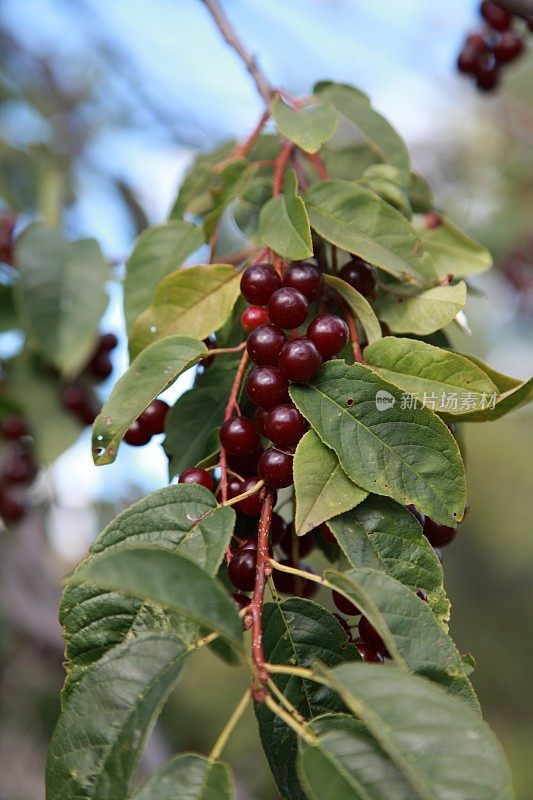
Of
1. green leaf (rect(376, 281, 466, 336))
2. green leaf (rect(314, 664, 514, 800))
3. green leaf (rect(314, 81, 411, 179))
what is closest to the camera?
green leaf (rect(314, 664, 514, 800))

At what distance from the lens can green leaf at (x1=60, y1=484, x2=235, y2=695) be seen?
604 millimetres

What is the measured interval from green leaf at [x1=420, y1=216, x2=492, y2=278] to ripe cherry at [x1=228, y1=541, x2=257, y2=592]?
0.48m

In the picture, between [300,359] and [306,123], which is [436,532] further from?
[306,123]

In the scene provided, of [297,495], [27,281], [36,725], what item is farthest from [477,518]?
[297,495]

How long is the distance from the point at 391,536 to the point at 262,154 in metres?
0.73

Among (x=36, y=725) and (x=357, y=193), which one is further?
Result: (x=36, y=725)

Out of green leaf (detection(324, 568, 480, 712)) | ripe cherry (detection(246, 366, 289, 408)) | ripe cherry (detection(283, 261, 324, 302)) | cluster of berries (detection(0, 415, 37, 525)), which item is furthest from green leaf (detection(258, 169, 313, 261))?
cluster of berries (detection(0, 415, 37, 525))

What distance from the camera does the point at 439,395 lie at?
692 mm

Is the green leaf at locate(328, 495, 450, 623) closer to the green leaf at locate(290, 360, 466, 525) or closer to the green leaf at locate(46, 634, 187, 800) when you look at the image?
the green leaf at locate(290, 360, 466, 525)

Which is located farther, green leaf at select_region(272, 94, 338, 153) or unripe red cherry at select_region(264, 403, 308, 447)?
green leaf at select_region(272, 94, 338, 153)

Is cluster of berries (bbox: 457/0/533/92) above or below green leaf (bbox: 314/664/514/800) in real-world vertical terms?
above

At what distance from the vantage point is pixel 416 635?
0.57 meters

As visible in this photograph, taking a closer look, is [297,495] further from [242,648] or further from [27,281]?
[27,281]

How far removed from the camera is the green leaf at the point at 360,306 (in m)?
0.76
